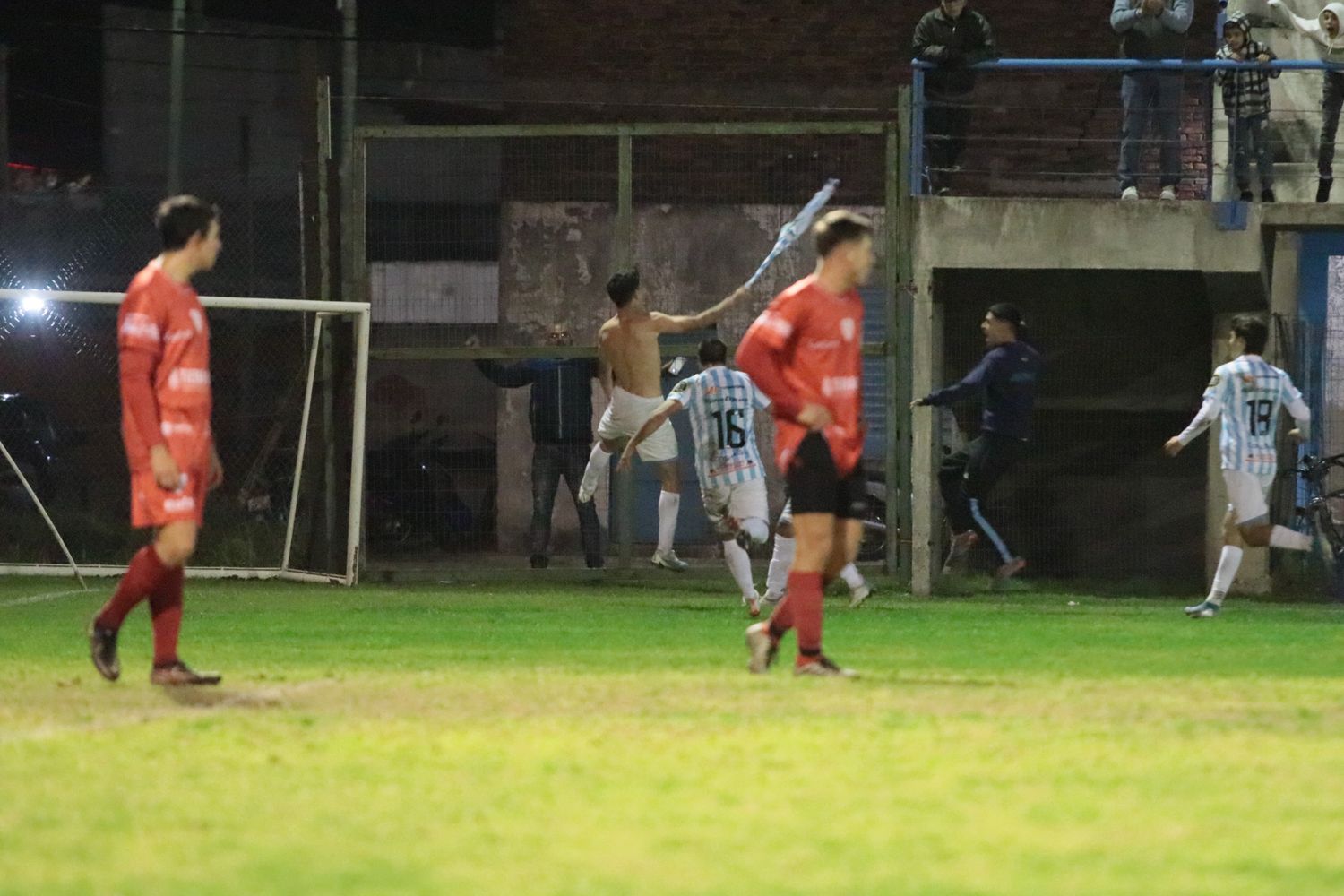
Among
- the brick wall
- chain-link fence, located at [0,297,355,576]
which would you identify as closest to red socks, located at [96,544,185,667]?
chain-link fence, located at [0,297,355,576]

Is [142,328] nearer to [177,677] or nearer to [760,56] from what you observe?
[177,677]

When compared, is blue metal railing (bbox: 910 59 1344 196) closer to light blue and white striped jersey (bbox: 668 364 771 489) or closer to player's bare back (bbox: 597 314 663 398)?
player's bare back (bbox: 597 314 663 398)

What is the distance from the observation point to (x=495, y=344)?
62.2ft

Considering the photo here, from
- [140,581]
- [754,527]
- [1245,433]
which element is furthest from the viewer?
[1245,433]

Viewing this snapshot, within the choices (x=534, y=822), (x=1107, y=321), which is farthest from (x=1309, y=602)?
(x=534, y=822)

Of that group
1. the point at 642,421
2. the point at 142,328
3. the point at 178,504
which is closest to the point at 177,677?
the point at 178,504

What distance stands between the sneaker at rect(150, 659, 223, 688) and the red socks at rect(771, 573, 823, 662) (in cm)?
245

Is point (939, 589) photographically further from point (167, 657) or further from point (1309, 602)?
point (167, 657)

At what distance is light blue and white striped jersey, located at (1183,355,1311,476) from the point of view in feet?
48.4

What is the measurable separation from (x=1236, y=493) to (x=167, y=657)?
26.3 feet

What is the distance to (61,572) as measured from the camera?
1819 cm

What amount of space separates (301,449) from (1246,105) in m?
8.13

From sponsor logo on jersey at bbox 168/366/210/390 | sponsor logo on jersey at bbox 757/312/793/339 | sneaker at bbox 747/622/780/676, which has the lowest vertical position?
sneaker at bbox 747/622/780/676

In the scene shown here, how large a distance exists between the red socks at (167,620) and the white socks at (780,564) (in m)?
5.49
